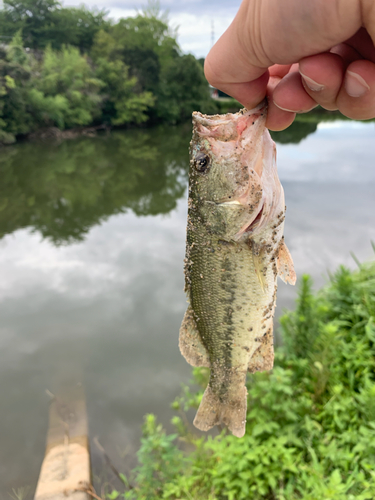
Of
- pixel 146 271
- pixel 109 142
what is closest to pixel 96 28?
pixel 109 142

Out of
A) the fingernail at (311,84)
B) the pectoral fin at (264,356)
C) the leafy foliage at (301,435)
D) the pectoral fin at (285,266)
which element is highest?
the fingernail at (311,84)

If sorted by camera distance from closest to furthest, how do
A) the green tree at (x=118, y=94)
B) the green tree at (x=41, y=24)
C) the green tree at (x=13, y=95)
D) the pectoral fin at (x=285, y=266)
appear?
the pectoral fin at (x=285, y=266) → the green tree at (x=13, y=95) → the green tree at (x=118, y=94) → the green tree at (x=41, y=24)

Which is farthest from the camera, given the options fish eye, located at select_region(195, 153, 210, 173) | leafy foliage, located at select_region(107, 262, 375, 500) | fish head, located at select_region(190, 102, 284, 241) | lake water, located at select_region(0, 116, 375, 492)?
lake water, located at select_region(0, 116, 375, 492)

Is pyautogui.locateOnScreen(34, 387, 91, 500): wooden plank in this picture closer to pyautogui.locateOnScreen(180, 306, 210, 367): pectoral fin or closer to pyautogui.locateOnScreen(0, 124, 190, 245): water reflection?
pyautogui.locateOnScreen(180, 306, 210, 367): pectoral fin

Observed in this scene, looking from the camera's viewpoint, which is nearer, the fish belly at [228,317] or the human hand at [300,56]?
the human hand at [300,56]

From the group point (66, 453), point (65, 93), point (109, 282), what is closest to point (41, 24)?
point (65, 93)

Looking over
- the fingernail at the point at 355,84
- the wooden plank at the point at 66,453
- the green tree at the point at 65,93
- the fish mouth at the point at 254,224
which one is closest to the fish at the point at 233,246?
the fish mouth at the point at 254,224

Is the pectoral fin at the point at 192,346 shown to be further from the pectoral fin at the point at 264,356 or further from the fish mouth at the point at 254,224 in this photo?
the fish mouth at the point at 254,224

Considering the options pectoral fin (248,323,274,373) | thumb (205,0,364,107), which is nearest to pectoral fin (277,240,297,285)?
pectoral fin (248,323,274,373)
